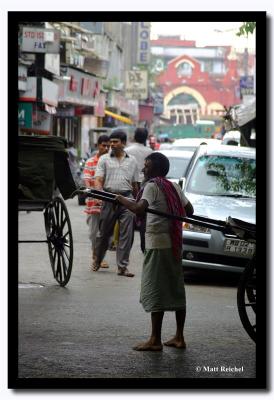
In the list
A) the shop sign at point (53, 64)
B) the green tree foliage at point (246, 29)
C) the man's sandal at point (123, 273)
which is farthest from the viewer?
the shop sign at point (53, 64)

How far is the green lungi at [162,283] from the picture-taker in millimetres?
7816

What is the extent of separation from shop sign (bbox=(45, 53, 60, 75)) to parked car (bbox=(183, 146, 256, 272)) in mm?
8985

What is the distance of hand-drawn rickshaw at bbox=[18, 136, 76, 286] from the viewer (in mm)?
10633

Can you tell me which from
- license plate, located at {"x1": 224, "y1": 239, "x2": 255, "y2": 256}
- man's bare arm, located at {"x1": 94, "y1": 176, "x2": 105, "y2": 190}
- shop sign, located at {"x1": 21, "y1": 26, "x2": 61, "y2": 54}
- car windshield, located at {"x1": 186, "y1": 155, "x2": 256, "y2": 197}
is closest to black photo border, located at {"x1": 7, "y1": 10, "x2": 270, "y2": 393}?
car windshield, located at {"x1": 186, "y1": 155, "x2": 256, "y2": 197}

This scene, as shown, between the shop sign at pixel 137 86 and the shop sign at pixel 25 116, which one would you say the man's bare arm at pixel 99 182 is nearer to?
the shop sign at pixel 25 116

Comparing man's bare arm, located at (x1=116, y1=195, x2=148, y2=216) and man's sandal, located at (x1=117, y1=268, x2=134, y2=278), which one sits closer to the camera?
man's bare arm, located at (x1=116, y1=195, x2=148, y2=216)

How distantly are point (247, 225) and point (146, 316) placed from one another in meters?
2.53

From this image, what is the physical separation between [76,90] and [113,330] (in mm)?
8628

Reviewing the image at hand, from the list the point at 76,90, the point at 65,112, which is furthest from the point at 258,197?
the point at 76,90

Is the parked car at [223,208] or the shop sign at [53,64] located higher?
the shop sign at [53,64]

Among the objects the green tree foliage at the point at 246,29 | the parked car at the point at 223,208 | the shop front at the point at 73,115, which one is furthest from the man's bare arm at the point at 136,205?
the shop front at the point at 73,115

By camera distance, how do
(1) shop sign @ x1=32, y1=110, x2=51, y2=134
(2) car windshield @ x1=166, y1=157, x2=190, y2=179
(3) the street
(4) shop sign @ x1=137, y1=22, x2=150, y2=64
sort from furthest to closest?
(4) shop sign @ x1=137, y1=22, x2=150, y2=64, (2) car windshield @ x1=166, y1=157, x2=190, y2=179, (1) shop sign @ x1=32, y1=110, x2=51, y2=134, (3) the street

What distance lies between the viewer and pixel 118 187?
39.5ft

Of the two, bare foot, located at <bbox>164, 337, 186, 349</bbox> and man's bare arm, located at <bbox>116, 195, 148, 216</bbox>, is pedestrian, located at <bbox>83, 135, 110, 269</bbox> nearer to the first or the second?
bare foot, located at <bbox>164, 337, 186, 349</bbox>
